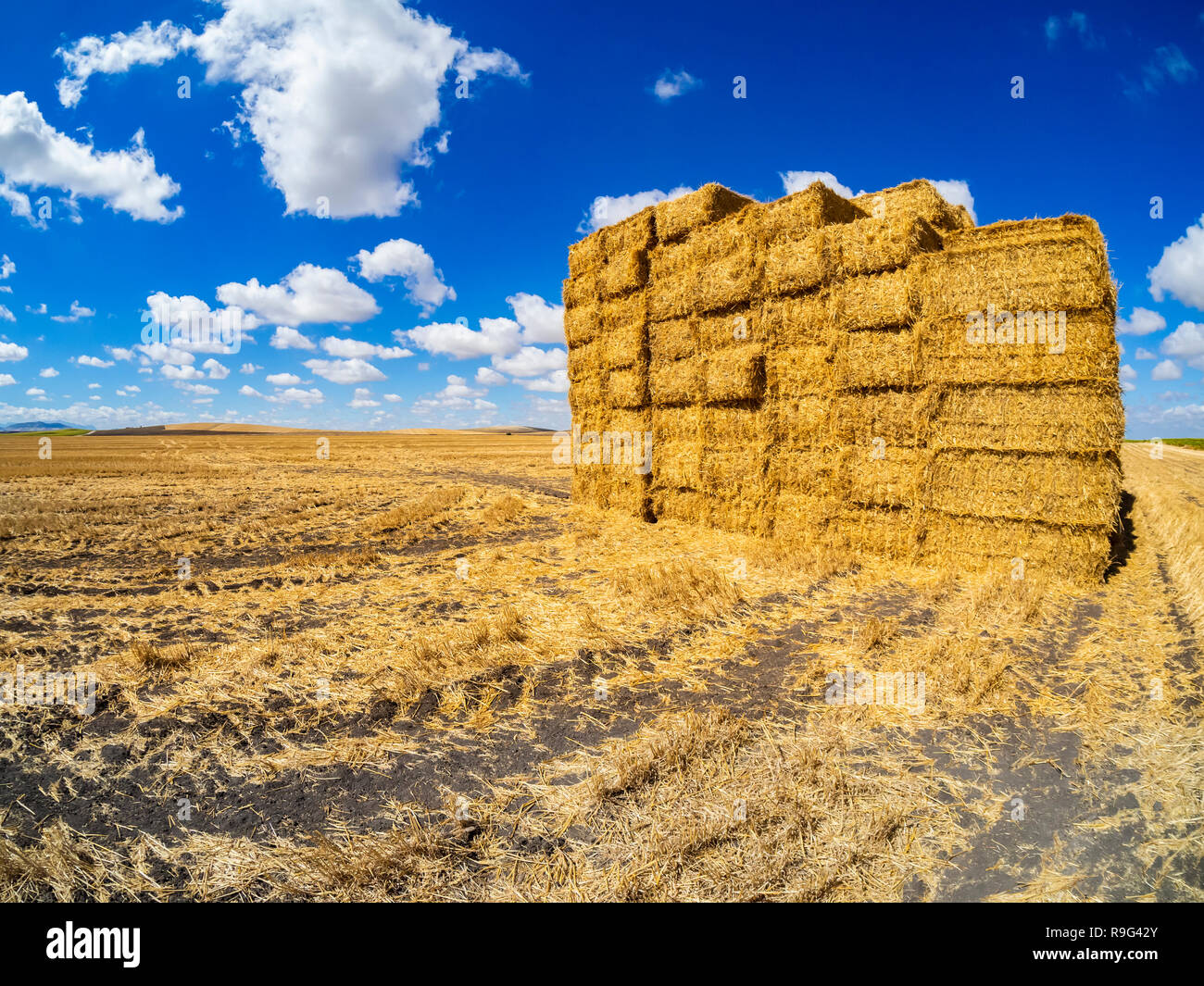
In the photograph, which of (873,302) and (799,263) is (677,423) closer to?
(799,263)

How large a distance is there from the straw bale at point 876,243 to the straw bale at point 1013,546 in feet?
13.7

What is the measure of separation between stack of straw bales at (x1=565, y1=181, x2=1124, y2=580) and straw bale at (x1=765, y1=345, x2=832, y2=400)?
0.03 metres

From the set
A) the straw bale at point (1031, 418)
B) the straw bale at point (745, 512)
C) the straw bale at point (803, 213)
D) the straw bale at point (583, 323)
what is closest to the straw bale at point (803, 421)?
the straw bale at point (745, 512)

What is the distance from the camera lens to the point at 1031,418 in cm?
808

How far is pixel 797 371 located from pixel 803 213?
9.03 feet

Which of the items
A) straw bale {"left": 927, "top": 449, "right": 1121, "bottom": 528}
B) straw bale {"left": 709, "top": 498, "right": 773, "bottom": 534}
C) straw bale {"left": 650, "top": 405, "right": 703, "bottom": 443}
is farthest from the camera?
straw bale {"left": 650, "top": 405, "right": 703, "bottom": 443}

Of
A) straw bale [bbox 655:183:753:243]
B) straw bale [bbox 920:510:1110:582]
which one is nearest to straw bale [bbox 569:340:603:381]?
straw bale [bbox 655:183:753:243]

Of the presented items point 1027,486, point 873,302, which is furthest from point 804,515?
point 873,302

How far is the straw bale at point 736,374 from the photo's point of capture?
10.6 m

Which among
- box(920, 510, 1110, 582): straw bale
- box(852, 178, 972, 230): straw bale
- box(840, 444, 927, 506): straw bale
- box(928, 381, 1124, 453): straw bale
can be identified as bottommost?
box(920, 510, 1110, 582): straw bale

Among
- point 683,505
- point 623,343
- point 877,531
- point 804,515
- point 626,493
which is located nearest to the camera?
point 877,531

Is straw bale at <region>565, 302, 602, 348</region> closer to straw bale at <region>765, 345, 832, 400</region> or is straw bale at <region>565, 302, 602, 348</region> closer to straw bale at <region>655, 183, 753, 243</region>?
straw bale at <region>655, 183, 753, 243</region>

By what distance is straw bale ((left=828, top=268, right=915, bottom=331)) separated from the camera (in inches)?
349

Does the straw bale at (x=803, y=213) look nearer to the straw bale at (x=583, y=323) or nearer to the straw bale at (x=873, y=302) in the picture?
the straw bale at (x=873, y=302)
